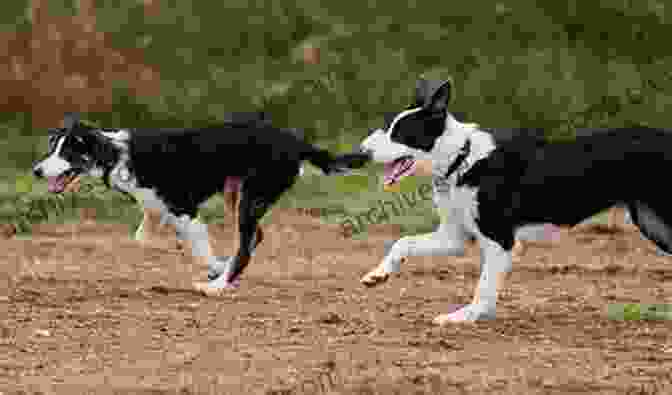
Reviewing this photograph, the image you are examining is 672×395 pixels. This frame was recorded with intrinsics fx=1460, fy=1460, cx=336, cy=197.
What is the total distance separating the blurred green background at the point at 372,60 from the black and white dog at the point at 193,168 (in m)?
9.88


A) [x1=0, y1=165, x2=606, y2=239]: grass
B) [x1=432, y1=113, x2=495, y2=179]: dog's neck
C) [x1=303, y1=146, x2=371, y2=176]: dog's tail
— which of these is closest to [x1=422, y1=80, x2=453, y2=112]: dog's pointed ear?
[x1=432, y1=113, x2=495, y2=179]: dog's neck

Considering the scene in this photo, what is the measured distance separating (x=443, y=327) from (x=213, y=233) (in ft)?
23.9

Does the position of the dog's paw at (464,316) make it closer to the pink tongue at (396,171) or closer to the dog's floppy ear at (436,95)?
the pink tongue at (396,171)

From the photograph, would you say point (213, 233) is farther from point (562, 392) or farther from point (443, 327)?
point (562, 392)

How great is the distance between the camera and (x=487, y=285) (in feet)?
30.5

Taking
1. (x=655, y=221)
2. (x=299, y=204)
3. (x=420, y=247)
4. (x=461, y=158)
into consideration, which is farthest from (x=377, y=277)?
(x=299, y=204)

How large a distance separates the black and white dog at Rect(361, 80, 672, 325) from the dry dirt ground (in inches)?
20.7

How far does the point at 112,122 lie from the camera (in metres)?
23.4

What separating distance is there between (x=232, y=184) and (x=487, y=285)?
116 inches

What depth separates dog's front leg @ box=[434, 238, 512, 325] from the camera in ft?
30.2

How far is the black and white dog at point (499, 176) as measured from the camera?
30.1 ft

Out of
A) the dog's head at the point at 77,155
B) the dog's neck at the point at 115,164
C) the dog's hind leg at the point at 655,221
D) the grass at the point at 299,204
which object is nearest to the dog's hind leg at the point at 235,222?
the dog's neck at the point at 115,164

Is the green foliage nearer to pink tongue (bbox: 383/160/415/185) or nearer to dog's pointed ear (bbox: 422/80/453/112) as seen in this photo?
pink tongue (bbox: 383/160/415/185)

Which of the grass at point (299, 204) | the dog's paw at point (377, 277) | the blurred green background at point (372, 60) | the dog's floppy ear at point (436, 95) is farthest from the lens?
the blurred green background at point (372, 60)
